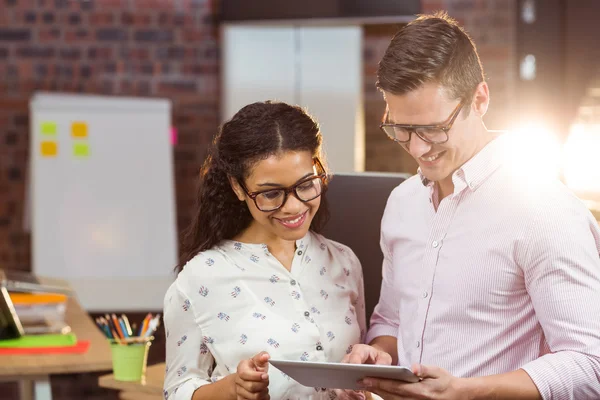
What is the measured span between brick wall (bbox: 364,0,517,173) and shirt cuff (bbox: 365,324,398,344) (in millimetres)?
2878

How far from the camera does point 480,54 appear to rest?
482cm

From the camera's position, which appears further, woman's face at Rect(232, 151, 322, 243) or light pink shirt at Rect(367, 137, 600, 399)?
woman's face at Rect(232, 151, 322, 243)

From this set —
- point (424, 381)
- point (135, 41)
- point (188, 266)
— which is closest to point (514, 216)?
point (424, 381)

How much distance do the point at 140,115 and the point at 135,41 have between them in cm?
54

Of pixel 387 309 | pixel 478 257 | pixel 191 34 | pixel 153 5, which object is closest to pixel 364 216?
pixel 387 309

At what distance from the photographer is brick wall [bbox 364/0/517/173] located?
15.5 ft

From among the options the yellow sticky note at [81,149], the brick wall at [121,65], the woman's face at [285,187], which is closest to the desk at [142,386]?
the woman's face at [285,187]

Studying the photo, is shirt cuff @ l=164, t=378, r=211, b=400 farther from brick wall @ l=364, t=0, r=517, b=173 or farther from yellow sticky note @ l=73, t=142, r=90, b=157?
brick wall @ l=364, t=0, r=517, b=173

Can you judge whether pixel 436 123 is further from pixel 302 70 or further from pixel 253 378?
pixel 302 70

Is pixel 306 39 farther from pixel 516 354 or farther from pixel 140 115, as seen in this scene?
pixel 516 354

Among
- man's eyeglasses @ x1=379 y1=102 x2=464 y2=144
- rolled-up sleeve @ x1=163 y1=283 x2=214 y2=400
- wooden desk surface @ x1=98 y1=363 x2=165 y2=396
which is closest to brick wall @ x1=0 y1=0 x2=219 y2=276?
wooden desk surface @ x1=98 y1=363 x2=165 y2=396

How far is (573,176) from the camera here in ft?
14.6

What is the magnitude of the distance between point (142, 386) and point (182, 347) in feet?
2.18

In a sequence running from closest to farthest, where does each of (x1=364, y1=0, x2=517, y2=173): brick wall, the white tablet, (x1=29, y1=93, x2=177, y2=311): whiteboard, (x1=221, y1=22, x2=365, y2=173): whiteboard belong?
the white tablet < (x1=29, y1=93, x2=177, y2=311): whiteboard < (x1=221, y1=22, x2=365, y2=173): whiteboard < (x1=364, y1=0, x2=517, y2=173): brick wall
